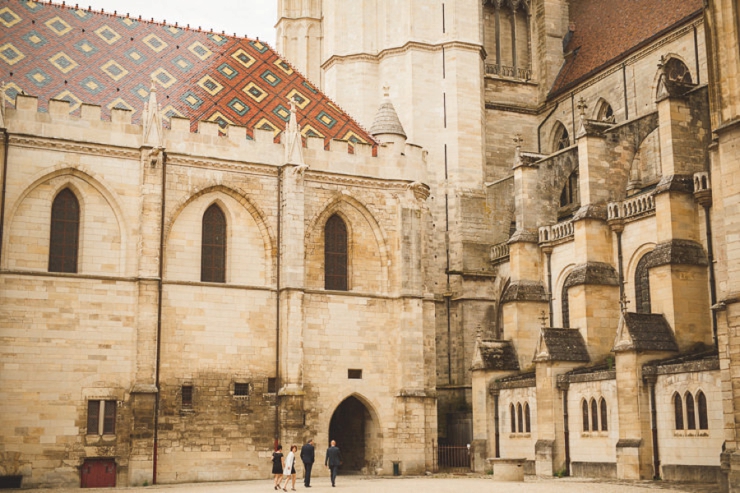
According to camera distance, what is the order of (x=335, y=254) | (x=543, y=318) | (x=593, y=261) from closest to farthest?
(x=593, y=261) → (x=543, y=318) → (x=335, y=254)

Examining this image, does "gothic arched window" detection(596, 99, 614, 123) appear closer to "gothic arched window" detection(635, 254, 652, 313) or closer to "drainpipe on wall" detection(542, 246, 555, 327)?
"drainpipe on wall" detection(542, 246, 555, 327)

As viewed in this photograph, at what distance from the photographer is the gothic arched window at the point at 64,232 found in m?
24.8

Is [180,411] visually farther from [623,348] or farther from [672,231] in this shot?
[672,231]

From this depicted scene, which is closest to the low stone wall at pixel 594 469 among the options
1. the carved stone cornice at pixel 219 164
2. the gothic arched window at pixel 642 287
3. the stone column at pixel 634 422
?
the stone column at pixel 634 422

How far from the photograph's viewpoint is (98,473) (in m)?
23.9

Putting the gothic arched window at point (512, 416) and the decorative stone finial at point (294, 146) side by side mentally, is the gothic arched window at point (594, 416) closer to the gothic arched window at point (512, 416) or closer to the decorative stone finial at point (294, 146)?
the gothic arched window at point (512, 416)

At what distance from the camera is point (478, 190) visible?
34.8m

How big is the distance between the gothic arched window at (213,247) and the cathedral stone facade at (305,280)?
0.08 meters

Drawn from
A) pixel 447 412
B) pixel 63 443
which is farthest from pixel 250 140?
pixel 447 412

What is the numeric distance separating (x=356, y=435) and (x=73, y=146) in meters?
11.6

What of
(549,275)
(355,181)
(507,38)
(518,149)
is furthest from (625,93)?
(355,181)

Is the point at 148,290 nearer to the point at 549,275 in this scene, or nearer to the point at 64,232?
the point at 64,232

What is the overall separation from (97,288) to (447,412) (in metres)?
13.0

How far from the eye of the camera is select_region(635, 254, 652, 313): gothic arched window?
26828mm
